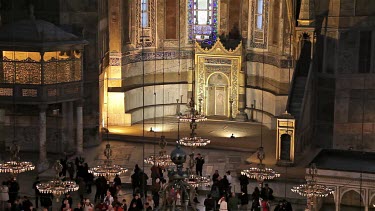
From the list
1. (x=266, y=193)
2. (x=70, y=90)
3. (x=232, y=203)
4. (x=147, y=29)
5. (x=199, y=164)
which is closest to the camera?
(x=232, y=203)

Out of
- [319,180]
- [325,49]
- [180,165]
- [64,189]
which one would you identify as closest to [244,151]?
[325,49]

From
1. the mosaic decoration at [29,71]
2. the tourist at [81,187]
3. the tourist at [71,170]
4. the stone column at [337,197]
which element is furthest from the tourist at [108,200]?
the mosaic decoration at [29,71]

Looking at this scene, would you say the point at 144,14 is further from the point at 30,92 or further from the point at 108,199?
the point at 108,199

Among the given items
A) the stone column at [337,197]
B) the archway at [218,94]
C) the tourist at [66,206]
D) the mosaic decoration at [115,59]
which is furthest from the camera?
the archway at [218,94]

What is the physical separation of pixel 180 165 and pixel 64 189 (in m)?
8.11

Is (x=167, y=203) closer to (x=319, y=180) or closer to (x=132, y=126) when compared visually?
(x=319, y=180)

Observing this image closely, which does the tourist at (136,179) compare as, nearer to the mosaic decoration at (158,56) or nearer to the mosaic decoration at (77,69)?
the mosaic decoration at (77,69)

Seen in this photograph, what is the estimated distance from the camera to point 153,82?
30031 millimetres

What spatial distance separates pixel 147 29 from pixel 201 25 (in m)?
1.72

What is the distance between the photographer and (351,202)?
20797mm

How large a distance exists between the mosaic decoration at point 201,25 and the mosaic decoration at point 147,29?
1.14 m

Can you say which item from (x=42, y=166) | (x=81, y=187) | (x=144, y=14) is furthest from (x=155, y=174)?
(x=144, y=14)

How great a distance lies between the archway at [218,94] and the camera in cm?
2995

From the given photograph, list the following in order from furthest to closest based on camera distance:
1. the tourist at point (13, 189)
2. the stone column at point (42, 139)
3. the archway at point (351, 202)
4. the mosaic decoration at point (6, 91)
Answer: the stone column at point (42, 139), the mosaic decoration at point (6, 91), the archway at point (351, 202), the tourist at point (13, 189)
